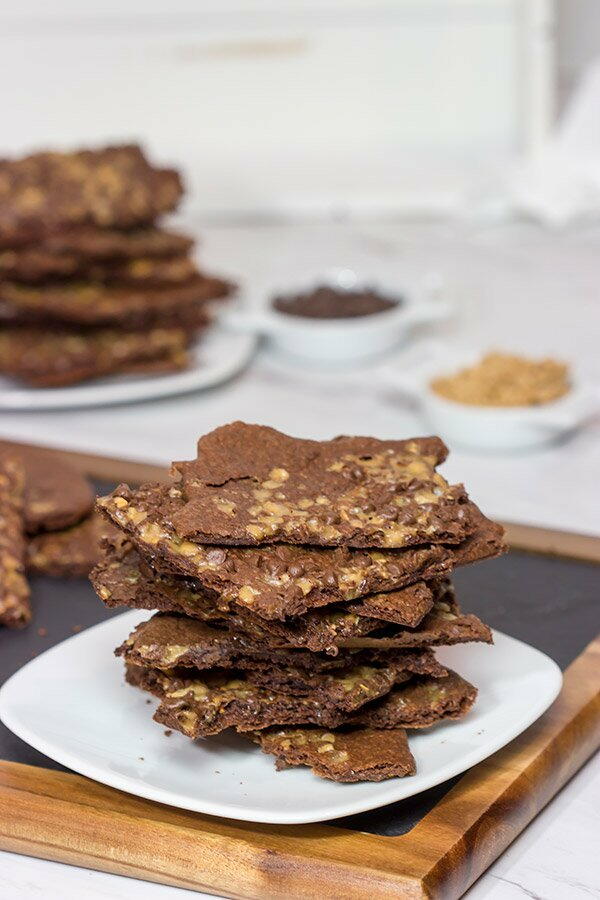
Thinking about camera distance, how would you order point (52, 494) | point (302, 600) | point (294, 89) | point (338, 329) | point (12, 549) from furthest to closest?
point (294, 89), point (338, 329), point (52, 494), point (12, 549), point (302, 600)

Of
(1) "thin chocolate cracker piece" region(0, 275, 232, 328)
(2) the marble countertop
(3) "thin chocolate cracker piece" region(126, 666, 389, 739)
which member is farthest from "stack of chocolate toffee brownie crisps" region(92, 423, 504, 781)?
(1) "thin chocolate cracker piece" region(0, 275, 232, 328)

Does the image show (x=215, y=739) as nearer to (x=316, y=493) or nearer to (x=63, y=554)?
(x=316, y=493)

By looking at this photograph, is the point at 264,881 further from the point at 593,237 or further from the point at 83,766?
the point at 593,237

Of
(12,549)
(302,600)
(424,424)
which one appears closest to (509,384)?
(424,424)

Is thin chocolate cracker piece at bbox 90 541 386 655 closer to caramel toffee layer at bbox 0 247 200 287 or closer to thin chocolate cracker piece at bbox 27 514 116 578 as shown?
thin chocolate cracker piece at bbox 27 514 116 578

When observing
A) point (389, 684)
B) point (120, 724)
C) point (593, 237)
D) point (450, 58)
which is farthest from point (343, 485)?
point (450, 58)
